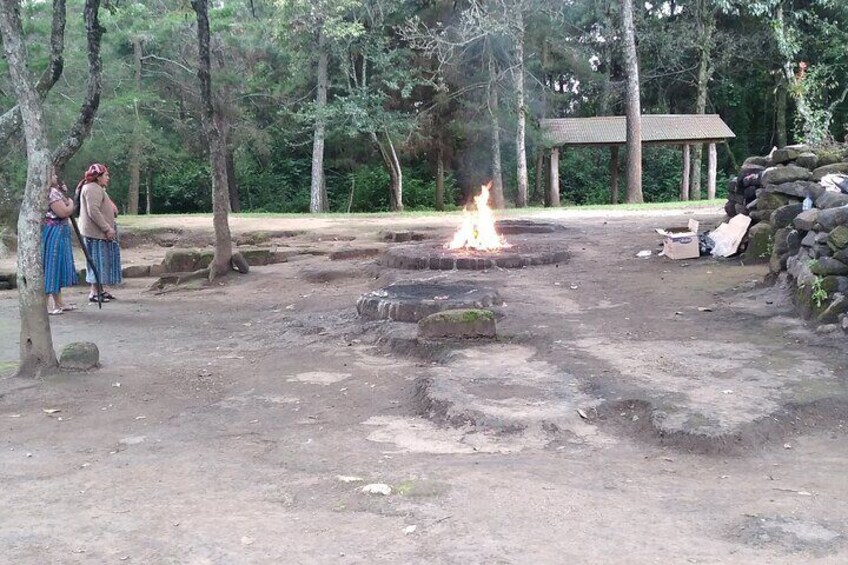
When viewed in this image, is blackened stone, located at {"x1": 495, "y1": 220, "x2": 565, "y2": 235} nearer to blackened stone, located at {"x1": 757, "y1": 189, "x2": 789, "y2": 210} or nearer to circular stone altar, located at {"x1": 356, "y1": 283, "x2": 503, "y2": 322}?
Answer: blackened stone, located at {"x1": 757, "y1": 189, "x2": 789, "y2": 210}

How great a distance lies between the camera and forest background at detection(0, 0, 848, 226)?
23.2m

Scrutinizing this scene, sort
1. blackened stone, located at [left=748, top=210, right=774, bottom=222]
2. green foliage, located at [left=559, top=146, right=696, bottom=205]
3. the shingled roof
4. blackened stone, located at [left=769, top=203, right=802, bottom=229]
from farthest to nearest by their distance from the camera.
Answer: green foliage, located at [left=559, top=146, right=696, bottom=205]
the shingled roof
blackened stone, located at [left=748, top=210, right=774, bottom=222]
blackened stone, located at [left=769, top=203, right=802, bottom=229]

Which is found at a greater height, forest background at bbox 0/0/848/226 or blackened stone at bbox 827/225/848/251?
forest background at bbox 0/0/848/226

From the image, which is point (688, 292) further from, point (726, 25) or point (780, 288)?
point (726, 25)

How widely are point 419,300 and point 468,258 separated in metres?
2.93

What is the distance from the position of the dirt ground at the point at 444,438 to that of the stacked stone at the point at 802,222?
0.37 metres

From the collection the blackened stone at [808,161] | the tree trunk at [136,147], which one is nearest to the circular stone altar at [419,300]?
the blackened stone at [808,161]

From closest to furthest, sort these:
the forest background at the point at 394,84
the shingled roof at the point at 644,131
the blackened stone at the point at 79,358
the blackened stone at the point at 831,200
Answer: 1. the blackened stone at the point at 79,358
2. the blackened stone at the point at 831,200
3. the forest background at the point at 394,84
4. the shingled roof at the point at 644,131

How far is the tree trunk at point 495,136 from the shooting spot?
25891 millimetres

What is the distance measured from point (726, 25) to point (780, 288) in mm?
27862

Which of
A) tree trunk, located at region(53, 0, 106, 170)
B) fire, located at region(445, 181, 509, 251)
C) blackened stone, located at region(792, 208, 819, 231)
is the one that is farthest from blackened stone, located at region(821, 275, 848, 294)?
tree trunk, located at region(53, 0, 106, 170)

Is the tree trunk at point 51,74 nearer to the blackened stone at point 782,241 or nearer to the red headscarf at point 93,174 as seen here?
the red headscarf at point 93,174

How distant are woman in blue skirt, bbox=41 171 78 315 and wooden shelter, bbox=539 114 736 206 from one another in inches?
782

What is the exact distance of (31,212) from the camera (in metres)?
6.35
